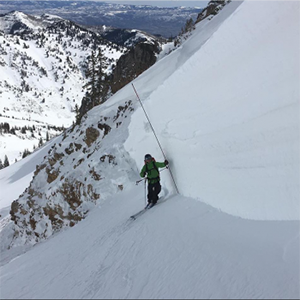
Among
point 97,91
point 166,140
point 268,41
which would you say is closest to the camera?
point 268,41

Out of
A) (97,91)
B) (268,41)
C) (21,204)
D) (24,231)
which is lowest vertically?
(24,231)

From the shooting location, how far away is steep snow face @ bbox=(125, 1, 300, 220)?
704cm

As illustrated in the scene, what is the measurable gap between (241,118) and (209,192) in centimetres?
262

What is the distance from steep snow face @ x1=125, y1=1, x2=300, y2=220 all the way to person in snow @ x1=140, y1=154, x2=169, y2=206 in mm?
829

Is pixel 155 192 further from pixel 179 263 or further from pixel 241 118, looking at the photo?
pixel 179 263

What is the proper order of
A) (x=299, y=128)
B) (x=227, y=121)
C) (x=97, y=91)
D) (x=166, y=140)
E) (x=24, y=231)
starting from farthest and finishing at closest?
(x=97, y=91) < (x=24, y=231) < (x=166, y=140) < (x=227, y=121) < (x=299, y=128)

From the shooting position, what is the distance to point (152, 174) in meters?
9.49

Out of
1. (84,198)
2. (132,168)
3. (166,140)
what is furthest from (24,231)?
(166,140)

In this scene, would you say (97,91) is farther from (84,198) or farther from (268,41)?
(268,41)

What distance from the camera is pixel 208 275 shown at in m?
5.02

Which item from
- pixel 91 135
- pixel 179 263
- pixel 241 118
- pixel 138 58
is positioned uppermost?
pixel 138 58

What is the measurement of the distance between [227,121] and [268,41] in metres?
3.96

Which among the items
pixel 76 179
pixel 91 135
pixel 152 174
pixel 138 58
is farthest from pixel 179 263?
pixel 138 58

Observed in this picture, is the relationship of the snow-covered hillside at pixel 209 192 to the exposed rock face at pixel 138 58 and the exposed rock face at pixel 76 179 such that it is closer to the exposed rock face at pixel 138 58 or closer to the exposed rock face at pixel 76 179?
the exposed rock face at pixel 76 179
